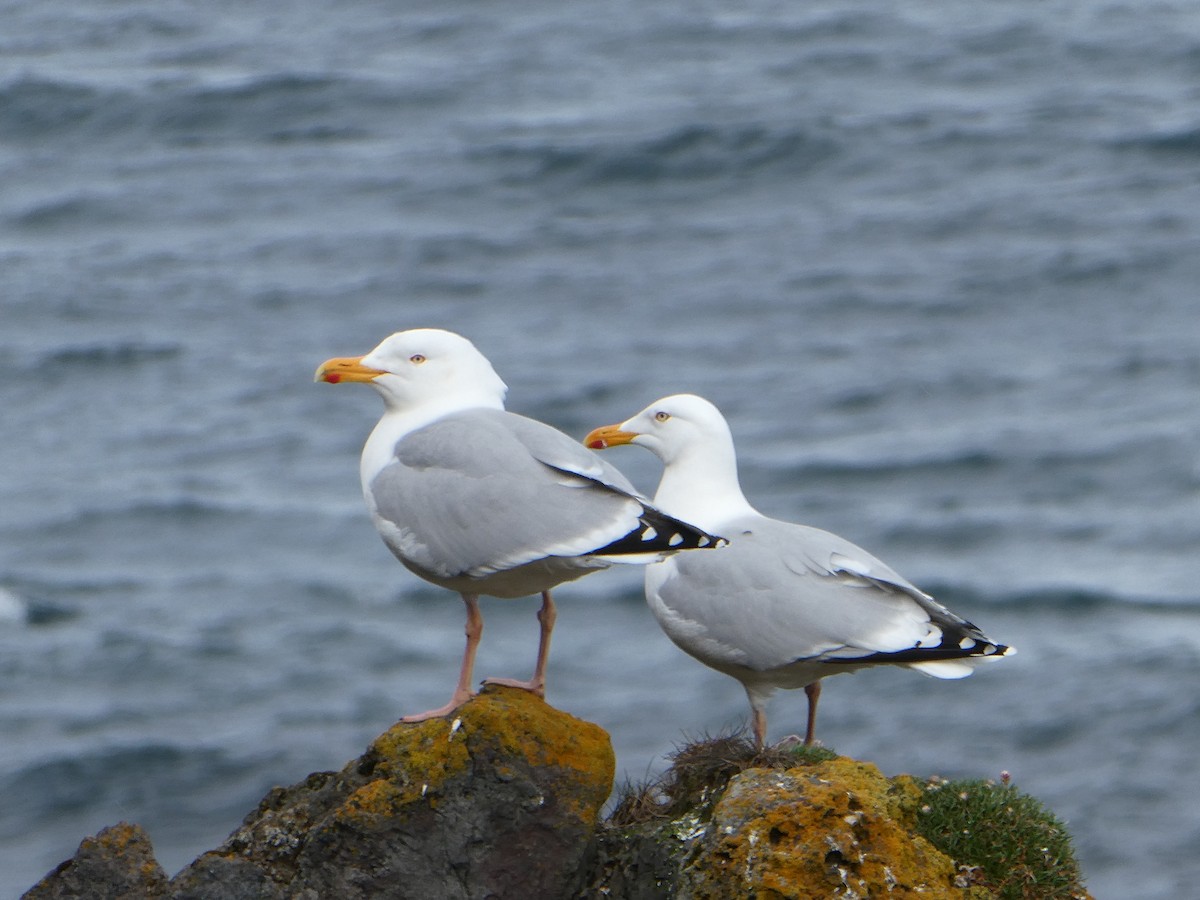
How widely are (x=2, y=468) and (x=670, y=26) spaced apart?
17.1 meters

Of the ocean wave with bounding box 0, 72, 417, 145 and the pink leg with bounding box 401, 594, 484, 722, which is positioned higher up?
the pink leg with bounding box 401, 594, 484, 722

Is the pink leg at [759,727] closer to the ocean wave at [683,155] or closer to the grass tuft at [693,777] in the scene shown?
the grass tuft at [693,777]

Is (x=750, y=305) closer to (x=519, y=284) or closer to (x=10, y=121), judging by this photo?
(x=519, y=284)

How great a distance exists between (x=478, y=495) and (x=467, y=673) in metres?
0.68

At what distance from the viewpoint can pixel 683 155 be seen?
30.4 metres

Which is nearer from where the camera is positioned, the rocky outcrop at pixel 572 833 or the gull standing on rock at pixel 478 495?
the rocky outcrop at pixel 572 833

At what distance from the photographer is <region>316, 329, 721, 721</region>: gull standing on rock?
6.69m

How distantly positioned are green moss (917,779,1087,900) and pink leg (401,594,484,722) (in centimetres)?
172

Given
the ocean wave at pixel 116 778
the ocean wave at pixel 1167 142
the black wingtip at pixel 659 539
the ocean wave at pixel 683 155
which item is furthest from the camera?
the ocean wave at pixel 683 155

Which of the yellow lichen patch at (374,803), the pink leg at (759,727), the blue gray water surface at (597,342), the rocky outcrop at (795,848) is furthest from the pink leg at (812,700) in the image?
the blue gray water surface at (597,342)

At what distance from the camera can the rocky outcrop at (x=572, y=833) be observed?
5879 mm

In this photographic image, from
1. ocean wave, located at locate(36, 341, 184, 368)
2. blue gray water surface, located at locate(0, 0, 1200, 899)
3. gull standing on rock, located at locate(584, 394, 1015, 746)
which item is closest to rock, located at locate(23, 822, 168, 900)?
gull standing on rock, located at locate(584, 394, 1015, 746)

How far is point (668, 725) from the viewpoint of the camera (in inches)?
657

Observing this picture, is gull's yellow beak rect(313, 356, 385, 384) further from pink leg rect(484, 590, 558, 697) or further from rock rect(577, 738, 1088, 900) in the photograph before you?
rock rect(577, 738, 1088, 900)
